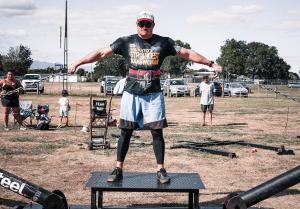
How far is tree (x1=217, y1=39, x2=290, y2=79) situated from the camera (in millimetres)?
119000

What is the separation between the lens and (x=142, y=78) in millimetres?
5629

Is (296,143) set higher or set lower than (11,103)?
lower

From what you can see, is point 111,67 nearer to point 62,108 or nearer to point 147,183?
point 62,108

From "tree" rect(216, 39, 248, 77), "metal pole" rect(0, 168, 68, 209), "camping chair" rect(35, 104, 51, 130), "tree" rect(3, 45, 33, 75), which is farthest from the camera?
"tree" rect(216, 39, 248, 77)

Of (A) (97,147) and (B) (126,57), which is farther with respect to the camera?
(A) (97,147)

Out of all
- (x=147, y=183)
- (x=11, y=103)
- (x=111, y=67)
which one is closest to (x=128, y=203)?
(x=147, y=183)

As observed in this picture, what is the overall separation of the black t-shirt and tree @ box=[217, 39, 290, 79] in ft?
376

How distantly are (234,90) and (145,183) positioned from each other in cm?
3920

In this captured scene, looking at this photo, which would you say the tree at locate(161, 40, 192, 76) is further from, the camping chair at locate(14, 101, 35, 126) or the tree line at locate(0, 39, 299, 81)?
the camping chair at locate(14, 101, 35, 126)

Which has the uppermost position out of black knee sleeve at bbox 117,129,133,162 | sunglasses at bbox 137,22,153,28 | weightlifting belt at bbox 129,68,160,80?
sunglasses at bbox 137,22,153,28

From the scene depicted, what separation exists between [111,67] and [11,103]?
76.0 metres

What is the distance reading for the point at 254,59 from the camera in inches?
4941

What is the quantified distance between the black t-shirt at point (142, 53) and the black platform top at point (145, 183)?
45.5 inches

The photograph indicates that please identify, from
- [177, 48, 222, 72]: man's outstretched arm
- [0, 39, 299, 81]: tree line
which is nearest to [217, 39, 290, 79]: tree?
[0, 39, 299, 81]: tree line
